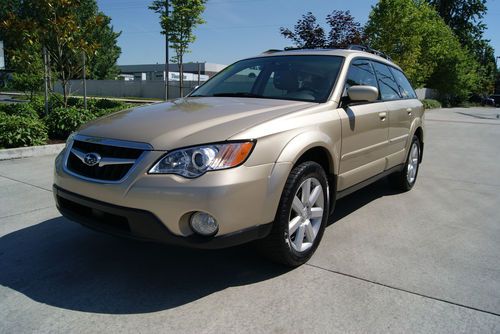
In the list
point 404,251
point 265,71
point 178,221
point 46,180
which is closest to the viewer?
point 178,221

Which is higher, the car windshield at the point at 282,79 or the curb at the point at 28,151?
the car windshield at the point at 282,79

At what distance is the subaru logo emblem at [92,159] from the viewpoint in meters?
2.82

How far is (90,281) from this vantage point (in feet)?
9.74

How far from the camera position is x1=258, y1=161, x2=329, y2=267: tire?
292cm

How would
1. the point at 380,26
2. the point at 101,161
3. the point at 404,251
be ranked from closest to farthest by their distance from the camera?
the point at 101,161, the point at 404,251, the point at 380,26

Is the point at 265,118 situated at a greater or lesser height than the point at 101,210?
greater

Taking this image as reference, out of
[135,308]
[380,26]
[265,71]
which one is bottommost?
[135,308]

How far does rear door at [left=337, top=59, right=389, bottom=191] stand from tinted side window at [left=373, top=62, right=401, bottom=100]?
176mm

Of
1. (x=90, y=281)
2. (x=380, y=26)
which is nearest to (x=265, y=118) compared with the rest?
(x=90, y=281)

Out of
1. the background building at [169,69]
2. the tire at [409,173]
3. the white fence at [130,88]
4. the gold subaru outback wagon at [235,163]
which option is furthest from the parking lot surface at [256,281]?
the background building at [169,69]

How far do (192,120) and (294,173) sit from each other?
805 mm

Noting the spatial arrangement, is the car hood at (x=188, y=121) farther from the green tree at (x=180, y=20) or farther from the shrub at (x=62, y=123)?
the green tree at (x=180, y=20)

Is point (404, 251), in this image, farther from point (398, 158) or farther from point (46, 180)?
point (46, 180)

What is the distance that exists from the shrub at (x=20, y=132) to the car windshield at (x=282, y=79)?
4521mm
